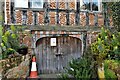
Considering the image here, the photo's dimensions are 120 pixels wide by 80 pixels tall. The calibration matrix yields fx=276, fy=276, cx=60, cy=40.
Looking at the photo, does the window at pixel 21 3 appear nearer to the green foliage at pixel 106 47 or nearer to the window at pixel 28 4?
the window at pixel 28 4

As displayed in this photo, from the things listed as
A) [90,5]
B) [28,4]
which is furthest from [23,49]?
[90,5]

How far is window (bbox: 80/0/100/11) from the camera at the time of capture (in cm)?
1235

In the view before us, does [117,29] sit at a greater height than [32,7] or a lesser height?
lesser

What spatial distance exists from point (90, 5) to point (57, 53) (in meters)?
2.65

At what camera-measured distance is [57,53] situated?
482 inches

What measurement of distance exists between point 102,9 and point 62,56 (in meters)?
2.78

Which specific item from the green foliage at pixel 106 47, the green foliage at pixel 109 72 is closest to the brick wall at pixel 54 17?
the green foliage at pixel 106 47

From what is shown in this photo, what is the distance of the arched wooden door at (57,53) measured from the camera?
39.6 ft

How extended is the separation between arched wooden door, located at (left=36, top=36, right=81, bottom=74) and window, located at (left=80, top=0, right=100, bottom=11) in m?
1.49

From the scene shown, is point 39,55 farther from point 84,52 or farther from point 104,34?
point 104,34

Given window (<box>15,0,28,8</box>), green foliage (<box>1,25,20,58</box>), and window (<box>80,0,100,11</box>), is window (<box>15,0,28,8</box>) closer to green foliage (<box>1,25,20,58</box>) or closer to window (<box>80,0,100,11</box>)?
green foliage (<box>1,25,20,58</box>)

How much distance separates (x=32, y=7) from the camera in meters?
11.9

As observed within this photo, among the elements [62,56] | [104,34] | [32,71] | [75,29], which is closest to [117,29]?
[104,34]

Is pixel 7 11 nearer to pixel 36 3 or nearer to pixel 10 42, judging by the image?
pixel 36 3
